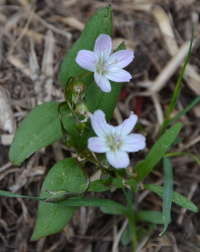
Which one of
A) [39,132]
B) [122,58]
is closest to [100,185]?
[39,132]

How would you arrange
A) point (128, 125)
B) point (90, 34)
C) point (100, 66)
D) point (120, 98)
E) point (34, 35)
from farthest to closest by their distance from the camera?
point (34, 35)
point (120, 98)
point (90, 34)
point (100, 66)
point (128, 125)

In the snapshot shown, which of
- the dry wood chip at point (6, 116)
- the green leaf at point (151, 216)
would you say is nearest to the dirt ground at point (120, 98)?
the dry wood chip at point (6, 116)

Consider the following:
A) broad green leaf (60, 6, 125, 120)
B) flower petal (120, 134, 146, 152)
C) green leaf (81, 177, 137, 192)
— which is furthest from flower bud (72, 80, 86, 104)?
green leaf (81, 177, 137, 192)

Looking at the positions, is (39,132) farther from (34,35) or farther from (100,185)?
(34,35)

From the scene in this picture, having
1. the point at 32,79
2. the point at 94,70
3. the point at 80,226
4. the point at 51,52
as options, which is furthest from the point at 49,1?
the point at 80,226

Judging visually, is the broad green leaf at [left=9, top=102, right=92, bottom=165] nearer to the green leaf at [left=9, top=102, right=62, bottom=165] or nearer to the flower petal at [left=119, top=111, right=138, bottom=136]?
the green leaf at [left=9, top=102, right=62, bottom=165]

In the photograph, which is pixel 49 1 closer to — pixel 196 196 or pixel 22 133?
pixel 22 133
